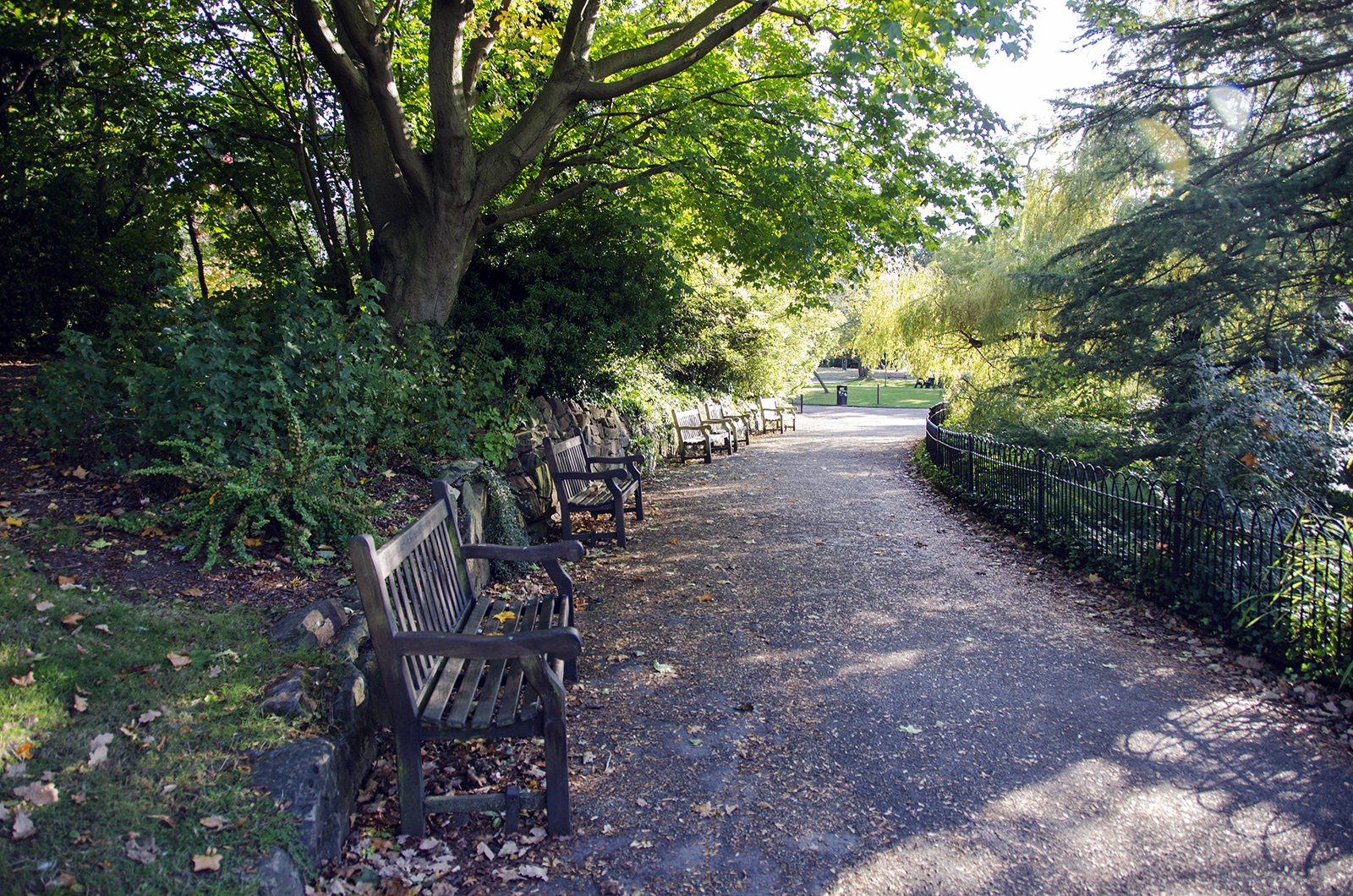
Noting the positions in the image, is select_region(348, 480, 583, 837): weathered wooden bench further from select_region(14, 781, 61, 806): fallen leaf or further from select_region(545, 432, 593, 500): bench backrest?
select_region(545, 432, 593, 500): bench backrest

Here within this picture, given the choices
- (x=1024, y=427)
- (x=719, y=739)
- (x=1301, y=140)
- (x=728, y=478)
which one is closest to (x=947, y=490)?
(x=1024, y=427)

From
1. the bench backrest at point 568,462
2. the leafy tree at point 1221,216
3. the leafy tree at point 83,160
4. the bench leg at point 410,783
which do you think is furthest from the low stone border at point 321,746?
the leafy tree at point 83,160

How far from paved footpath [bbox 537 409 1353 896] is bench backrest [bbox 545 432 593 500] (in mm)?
1015

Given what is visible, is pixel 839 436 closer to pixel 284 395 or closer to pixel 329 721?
pixel 284 395

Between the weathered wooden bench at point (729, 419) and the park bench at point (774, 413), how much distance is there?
29.5 inches

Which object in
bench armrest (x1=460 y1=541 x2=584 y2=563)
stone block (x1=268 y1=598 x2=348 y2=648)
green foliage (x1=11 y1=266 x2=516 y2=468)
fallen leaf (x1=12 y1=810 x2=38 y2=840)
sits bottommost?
fallen leaf (x1=12 y1=810 x2=38 y2=840)

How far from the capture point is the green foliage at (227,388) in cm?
473

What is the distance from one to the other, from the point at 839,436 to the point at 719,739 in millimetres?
15811

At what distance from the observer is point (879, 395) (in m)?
37.0

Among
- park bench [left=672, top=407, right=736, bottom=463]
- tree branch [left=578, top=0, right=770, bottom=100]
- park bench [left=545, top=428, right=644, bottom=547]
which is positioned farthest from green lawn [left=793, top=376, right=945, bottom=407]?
tree branch [left=578, top=0, right=770, bottom=100]

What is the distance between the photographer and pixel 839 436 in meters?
19.0

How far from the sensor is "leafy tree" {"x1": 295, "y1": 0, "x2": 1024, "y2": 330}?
730cm

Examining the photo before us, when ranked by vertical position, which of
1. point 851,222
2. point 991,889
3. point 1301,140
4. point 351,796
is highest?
point 1301,140

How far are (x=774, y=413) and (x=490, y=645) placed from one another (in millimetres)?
18256
